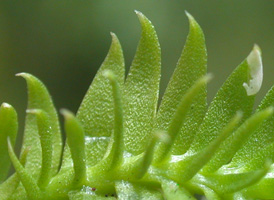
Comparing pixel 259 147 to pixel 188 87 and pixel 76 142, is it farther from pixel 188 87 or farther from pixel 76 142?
pixel 76 142

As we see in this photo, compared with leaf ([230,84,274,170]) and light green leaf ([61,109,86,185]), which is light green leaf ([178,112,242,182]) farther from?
light green leaf ([61,109,86,185])

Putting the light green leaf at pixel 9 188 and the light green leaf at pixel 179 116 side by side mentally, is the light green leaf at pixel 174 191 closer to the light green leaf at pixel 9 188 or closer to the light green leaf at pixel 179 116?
the light green leaf at pixel 179 116

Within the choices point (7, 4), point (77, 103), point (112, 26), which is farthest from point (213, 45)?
point (7, 4)

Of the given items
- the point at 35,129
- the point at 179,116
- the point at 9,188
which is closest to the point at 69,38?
the point at 35,129

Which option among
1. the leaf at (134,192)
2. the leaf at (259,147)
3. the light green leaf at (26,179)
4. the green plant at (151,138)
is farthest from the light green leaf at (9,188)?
the leaf at (259,147)

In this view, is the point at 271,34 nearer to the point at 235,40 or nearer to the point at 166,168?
the point at 235,40
